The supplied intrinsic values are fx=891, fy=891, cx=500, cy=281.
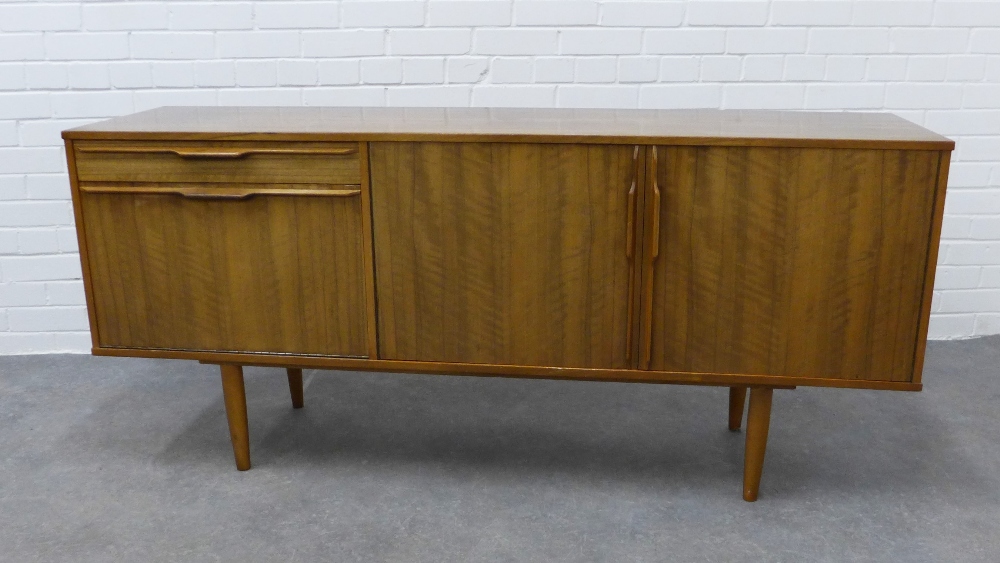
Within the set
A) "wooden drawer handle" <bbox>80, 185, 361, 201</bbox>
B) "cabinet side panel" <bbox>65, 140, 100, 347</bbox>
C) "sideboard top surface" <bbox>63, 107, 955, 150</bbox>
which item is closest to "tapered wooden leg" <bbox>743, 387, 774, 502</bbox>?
"sideboard top surface" <bbox>63, 107, 955, 150</bbox>

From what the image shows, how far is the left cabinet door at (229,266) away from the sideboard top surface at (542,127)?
0.12 m

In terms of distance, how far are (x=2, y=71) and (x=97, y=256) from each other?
112 cm

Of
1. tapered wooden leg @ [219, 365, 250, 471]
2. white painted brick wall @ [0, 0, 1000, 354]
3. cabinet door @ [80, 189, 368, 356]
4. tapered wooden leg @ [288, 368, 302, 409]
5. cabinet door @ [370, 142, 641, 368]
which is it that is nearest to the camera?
cabinet door @ [370, 142, 641, 368]

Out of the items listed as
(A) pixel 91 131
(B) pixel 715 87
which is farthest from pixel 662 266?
(A) pixel 91 131

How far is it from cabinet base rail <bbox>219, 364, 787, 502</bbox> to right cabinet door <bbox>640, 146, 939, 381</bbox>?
128mm

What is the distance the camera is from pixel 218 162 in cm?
195

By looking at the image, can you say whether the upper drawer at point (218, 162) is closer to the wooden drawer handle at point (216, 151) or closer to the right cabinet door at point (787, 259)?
the wooden drawer handle at point (216, 151)

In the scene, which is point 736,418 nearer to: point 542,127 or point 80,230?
point 542,127

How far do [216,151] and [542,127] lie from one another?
0.71 metres

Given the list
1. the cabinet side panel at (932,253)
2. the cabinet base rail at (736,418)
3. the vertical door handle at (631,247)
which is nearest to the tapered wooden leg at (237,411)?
the cabinet base rail at (736,418)

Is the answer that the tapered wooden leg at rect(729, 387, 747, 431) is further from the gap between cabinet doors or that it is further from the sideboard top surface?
the sideboard top surface

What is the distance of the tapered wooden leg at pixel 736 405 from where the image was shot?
7.73 ft

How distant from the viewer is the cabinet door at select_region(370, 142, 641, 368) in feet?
6.12

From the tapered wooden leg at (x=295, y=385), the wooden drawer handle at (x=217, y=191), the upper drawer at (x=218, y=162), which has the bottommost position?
the tapered wooden leg at (x=295, y=385)
